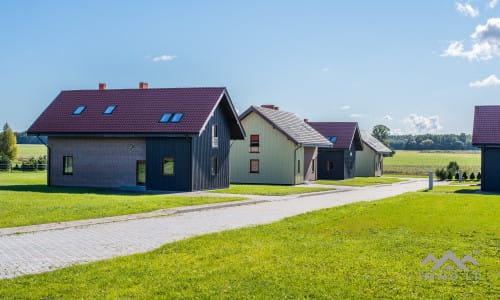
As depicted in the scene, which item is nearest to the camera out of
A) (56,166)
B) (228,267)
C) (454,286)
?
(454,286)

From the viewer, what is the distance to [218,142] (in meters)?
35.2

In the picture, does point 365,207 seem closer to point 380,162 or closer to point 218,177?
point 218,177

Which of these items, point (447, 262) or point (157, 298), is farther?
point (447, 262)

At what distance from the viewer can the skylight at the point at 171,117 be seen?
32406 millimetres

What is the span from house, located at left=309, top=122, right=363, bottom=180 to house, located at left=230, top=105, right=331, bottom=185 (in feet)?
29.2

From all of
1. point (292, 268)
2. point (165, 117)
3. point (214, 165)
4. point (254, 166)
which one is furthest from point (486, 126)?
point (292, 268)

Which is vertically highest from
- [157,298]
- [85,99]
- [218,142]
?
[85,99]

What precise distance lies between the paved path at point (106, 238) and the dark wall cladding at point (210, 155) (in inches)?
437

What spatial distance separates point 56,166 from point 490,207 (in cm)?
2416

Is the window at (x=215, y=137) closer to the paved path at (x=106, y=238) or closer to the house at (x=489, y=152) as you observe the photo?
the paved path at (x=106, y=238)

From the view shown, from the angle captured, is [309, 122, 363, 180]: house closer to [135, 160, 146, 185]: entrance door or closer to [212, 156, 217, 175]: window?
[212, 156, 217, 175]: window

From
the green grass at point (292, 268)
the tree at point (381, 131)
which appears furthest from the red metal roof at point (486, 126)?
the tree at point (381, 131)

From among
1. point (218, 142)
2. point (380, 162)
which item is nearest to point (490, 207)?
point (218, 142)

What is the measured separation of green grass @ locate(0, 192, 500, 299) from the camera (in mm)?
8445
